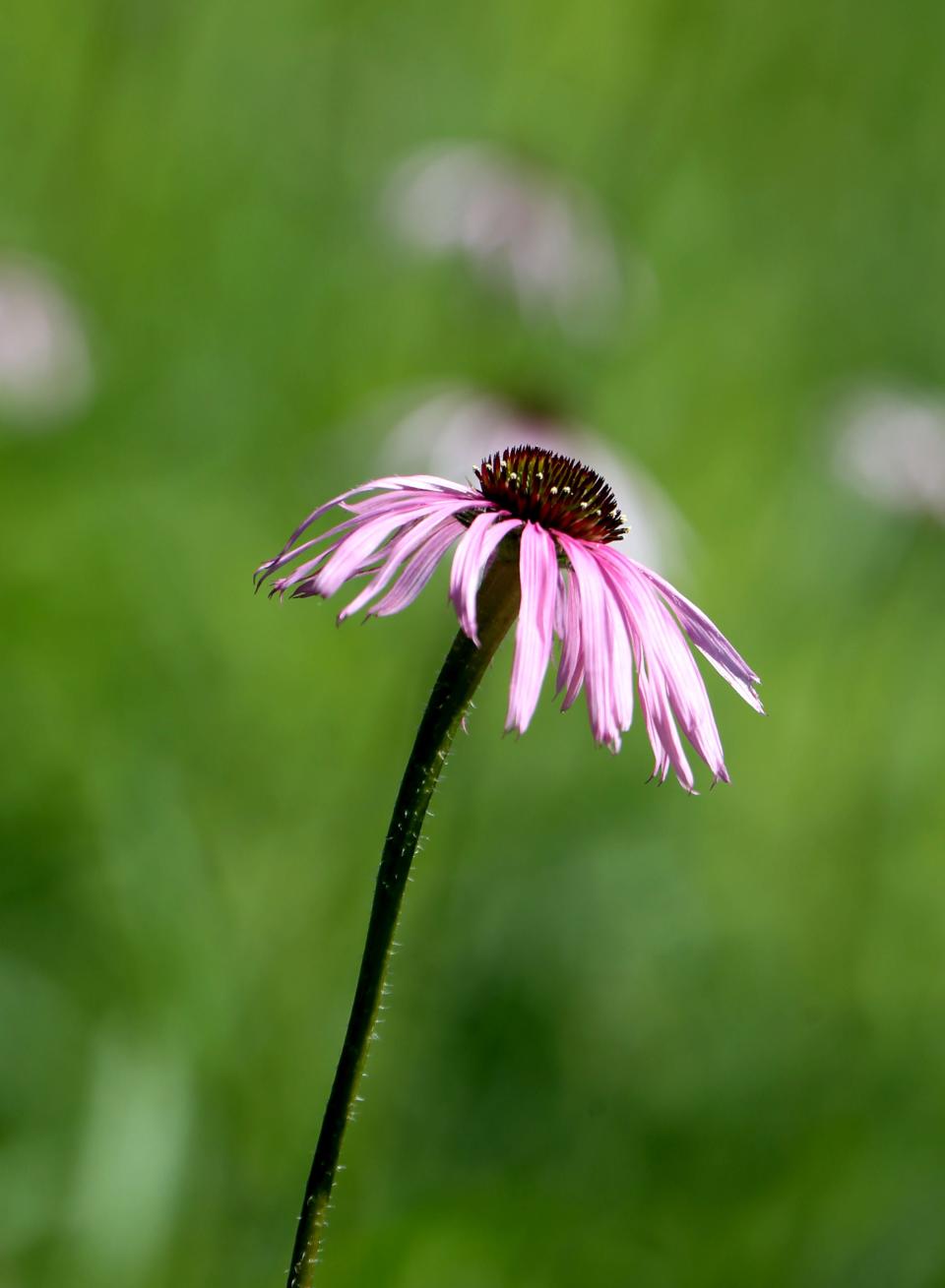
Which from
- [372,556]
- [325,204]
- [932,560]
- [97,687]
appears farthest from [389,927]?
[325,204]

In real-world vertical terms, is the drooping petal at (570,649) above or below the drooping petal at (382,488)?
below

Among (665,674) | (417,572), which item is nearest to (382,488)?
(417,572)

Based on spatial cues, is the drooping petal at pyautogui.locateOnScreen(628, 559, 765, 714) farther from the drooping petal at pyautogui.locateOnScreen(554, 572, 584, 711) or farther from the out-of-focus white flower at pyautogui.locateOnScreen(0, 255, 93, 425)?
the out-of-focus white flower at pyautogui.locateOnScreen(0, 255, 93, 425)

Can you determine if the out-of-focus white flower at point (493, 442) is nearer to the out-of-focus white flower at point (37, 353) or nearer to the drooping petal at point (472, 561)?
the out-of-focus white flower at point (37, 353)

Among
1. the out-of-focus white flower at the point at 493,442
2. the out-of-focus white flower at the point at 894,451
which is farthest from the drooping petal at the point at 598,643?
the out-of-focus white flower at the point at 894,451

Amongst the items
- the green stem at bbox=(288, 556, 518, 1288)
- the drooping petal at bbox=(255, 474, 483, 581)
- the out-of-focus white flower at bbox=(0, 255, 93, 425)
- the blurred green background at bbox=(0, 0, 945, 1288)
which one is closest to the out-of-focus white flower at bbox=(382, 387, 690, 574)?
the blurred green background at bbox=(0, 0, 945, 1288)

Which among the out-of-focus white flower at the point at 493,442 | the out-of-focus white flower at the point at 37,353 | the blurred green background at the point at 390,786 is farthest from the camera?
the out-of-focus white flower at the point at 37,353

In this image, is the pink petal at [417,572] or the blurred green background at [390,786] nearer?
the pink petal at [417,572]

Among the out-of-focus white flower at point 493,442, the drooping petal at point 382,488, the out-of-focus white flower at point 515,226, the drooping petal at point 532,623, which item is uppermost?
the out-of-focus white flower at point 515,226
